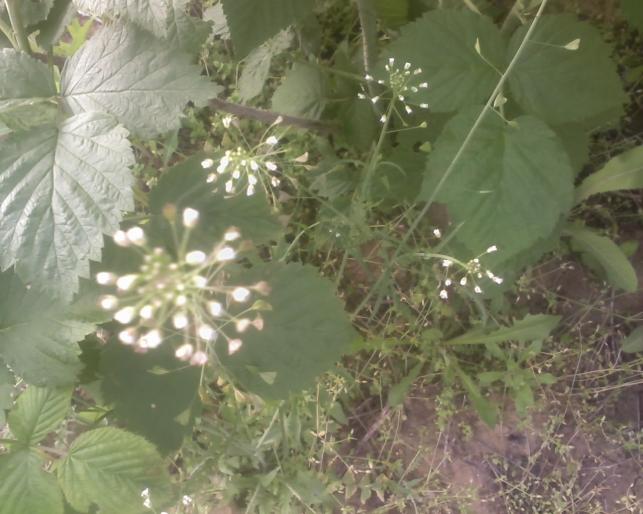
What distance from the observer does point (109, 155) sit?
3.39 ft

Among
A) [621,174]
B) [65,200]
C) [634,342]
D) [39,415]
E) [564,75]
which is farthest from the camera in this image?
[634,342]

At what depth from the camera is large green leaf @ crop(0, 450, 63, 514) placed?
4.14 ft

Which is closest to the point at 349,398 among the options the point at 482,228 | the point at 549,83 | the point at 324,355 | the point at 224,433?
the point at 224,433

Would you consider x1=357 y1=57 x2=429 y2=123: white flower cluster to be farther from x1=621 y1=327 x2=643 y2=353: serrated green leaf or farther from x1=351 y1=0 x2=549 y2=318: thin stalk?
x1=621 y1=327 x2=643 y2=353: serrated green leaf

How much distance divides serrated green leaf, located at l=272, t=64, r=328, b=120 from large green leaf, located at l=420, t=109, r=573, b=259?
1.57 ft

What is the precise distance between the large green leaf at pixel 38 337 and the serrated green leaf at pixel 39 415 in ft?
0.29

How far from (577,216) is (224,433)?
1.28m

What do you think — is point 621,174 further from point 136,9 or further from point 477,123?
point 136,9

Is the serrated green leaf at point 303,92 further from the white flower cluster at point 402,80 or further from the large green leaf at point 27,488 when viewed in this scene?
the large green leaf at point 27,488

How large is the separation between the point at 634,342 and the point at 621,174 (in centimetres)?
56

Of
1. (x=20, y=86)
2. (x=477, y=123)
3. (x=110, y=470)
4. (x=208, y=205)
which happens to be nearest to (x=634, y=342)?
(x=477, y=123)

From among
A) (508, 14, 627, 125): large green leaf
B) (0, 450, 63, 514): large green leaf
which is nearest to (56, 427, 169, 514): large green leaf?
(0, 450, 63, 514): large green leaf

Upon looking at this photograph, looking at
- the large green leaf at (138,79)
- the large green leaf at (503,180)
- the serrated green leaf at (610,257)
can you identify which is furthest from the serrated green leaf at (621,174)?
the large green leaf at (138,79)

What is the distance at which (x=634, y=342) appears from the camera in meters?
1.90
